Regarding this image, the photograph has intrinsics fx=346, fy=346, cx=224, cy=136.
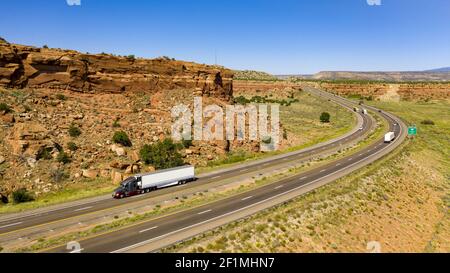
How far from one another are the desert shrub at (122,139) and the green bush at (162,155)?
9.05ft

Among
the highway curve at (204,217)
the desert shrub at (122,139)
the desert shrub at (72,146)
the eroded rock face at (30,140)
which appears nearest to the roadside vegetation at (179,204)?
the highway curve at (204,217)

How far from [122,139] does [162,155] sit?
7001 millimetres

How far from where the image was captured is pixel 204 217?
3219 cm

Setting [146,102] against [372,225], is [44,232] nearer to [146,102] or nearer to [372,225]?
[372,225]

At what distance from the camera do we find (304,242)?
29.4 meters

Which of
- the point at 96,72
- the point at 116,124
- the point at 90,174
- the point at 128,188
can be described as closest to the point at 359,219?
the point at 128,188

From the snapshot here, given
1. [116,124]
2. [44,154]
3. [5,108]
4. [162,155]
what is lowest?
[162,155]

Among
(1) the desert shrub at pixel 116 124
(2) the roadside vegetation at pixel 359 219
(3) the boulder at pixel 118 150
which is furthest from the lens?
(1) the desert shrub at pixel 116 124

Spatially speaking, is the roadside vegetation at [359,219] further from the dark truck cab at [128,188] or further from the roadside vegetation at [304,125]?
the roadside vegetation at [304,125]

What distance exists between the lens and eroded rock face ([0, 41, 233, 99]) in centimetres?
5356

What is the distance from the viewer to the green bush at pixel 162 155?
5184 cm

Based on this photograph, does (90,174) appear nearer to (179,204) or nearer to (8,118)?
(8,118)

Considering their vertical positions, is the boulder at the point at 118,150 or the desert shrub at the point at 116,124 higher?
the desert shrub at the point at 116,124
